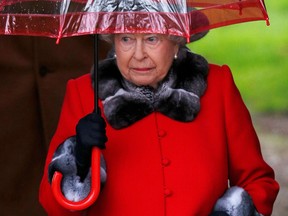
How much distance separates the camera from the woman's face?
13.9ft

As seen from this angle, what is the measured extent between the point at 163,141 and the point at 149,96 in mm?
180

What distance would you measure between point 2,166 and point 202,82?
3.94 ft

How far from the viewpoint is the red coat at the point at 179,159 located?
4.32 metres

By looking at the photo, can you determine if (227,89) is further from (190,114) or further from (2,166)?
(2,166)

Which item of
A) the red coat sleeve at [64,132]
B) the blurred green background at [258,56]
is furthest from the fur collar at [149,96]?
the blurred green background at [258,56]

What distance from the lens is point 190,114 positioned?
439 centimetres

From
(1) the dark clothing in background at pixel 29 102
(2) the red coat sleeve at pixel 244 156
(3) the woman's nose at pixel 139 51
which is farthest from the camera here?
(1) the dark clothing in background at pixel 29 102

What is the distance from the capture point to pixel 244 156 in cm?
443

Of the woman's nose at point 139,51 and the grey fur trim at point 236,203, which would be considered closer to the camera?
the woman's nose at point 139,51

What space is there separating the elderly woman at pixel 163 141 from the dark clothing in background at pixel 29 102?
28.4 inches

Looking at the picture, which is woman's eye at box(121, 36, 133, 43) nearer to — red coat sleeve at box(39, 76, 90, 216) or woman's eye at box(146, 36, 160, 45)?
woman's eye at box(146, 36, 160, 45)

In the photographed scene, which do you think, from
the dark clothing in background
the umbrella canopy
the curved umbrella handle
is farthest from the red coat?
the dark clothing in background

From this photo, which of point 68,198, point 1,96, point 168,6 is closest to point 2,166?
point 1,96

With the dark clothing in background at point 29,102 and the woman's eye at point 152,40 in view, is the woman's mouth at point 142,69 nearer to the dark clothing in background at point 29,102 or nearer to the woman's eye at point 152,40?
the woman's eye at point 152,40
